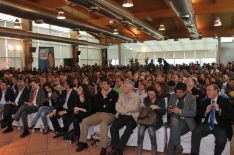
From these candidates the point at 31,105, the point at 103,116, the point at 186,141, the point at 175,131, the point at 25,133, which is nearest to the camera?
the point at 175,131

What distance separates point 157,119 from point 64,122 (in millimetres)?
1998

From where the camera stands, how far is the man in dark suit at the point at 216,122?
3805mm

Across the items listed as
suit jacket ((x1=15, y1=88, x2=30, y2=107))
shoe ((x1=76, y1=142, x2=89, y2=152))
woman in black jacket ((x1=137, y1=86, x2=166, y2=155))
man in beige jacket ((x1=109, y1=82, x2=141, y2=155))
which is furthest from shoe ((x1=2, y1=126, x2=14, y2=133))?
woman in black jacket ((x1=137, y1=86, x2=166, y2=155))

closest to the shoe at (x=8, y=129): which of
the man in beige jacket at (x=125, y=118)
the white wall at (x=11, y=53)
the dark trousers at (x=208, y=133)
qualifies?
the man in beige jacket at (x=125, y=118)

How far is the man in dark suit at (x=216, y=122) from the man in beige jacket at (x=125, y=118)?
3.39ft

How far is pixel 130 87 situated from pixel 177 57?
28.4 metres

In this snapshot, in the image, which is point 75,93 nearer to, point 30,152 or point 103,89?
point 103,89

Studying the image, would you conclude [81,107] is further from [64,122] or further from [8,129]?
[8,129]

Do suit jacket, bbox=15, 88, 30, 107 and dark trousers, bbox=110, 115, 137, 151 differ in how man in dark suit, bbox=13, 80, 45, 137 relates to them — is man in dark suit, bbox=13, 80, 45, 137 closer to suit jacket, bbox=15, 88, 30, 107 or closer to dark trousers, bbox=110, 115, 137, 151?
suit jacket, bbox=15, 88, 30, 107

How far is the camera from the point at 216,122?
3961mm

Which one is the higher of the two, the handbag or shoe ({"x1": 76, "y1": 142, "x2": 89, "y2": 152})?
the handbag

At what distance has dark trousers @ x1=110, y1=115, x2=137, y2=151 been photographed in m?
4.35

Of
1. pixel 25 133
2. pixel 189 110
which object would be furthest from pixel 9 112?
pixel 189 110

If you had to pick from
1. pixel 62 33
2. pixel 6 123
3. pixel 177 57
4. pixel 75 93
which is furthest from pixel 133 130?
pixel 177 57
